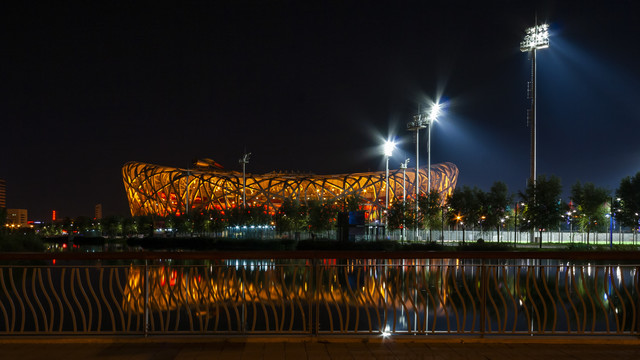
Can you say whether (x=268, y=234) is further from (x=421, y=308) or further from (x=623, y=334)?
(x=623, y=334)

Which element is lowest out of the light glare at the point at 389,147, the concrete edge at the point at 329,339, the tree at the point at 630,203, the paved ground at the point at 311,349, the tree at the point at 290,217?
the tree at the point at 290,217

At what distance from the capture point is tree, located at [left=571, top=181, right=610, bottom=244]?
1651 inches

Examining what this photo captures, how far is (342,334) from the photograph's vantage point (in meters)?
6.70

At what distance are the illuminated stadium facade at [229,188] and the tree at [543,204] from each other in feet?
206

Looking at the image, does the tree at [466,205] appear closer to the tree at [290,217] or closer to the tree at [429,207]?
the tree at [429,207]

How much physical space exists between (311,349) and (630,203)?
1764 inches

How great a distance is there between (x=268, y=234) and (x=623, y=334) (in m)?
57.4

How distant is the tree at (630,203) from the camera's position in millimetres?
42188

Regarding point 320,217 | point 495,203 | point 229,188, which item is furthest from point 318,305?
point 229,188

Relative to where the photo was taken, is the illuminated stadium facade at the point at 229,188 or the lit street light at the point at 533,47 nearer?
the lit street light at the point at 533,47

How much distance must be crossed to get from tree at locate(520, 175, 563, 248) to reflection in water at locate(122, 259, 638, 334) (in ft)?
54.3

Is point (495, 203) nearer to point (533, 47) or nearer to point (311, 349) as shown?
point (533, 47)

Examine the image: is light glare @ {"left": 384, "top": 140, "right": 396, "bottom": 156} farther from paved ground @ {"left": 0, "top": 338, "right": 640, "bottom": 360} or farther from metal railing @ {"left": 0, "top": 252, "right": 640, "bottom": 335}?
paved ground @ {"left": 0, "top": 338, "right": 640, "bottom": 360}

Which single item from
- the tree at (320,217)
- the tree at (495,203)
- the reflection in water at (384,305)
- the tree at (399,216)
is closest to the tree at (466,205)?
the tree at (495,203)
